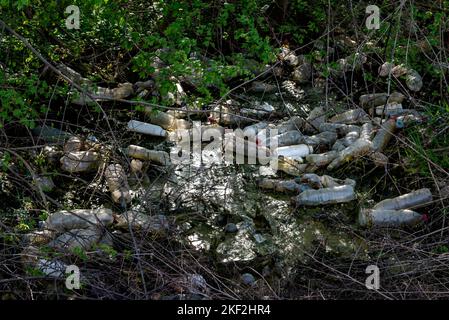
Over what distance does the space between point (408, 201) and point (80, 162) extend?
224 cm

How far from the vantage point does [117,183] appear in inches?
187

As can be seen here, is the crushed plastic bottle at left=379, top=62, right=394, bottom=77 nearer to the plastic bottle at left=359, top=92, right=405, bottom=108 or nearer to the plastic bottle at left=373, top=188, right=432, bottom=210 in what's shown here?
the plastic bottle at left=359, top=92, right=405, bottom=108

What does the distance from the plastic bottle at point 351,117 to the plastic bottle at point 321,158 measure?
1.75 feet

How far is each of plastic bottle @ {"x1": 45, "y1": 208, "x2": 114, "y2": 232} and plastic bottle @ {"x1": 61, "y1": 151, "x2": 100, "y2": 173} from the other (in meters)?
0.70

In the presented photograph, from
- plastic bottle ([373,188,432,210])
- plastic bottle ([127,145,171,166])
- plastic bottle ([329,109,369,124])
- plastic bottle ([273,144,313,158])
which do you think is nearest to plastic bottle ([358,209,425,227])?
plastic bottle ([373,188,432,210])

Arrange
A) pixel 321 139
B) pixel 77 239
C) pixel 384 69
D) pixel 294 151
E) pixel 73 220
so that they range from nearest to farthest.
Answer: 1. pixel 77 239
2. pixel 73 220
3. pixel 294 151
4. pixel 321 139
5. pixel 384 69

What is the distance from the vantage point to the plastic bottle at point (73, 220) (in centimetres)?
416

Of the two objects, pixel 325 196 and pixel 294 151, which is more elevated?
pixel 294 151

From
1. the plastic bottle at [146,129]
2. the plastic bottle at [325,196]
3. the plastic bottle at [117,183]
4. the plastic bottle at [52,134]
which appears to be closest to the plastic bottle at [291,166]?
the plastic bottle at [325,196]

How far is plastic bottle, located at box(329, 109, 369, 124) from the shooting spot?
566cm

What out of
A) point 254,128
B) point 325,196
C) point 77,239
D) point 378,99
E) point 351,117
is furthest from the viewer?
point 378,99

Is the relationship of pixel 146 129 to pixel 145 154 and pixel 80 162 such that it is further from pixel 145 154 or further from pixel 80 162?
pixel 80 162

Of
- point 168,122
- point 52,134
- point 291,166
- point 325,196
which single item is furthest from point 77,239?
point 168,122

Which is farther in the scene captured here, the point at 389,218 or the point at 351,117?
the point at 351,117
